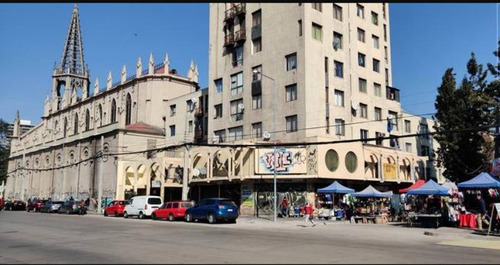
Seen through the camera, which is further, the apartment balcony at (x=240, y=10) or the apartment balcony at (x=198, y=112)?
the apartment balcony at (x=198, y=112)

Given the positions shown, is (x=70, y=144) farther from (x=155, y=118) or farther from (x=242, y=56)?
(x=242, y=56)

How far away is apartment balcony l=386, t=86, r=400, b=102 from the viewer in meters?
49.9

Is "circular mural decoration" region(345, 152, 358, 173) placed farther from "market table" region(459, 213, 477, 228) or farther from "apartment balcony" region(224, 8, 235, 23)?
"apartment balcony" region(224, 8, 235, 23)

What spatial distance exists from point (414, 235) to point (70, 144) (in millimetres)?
61047

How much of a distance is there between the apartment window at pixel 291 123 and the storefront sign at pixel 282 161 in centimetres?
342

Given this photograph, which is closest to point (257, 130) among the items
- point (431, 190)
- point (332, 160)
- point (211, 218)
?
point (332, 160)

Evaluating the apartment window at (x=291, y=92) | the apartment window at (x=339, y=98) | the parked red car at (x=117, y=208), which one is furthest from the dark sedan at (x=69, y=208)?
the apartment window at (x=339, y=98)

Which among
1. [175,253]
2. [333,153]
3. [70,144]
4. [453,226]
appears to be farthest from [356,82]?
[70,144]

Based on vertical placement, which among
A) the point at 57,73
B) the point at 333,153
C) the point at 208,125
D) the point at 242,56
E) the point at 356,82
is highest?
the point at 57,73

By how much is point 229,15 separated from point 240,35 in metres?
3.30

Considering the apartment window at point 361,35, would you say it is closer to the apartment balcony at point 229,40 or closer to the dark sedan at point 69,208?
the apartment balcony at point 229,40

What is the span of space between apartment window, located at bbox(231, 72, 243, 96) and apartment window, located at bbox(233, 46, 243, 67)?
1200mm

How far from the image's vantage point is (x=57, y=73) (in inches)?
3738

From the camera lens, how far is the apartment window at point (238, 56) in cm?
4697
